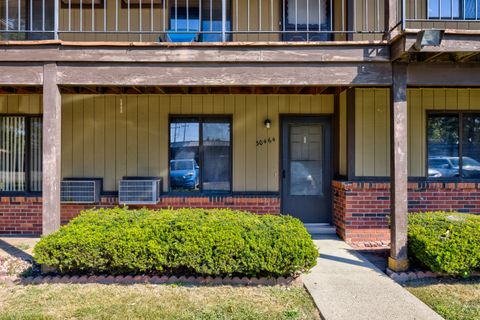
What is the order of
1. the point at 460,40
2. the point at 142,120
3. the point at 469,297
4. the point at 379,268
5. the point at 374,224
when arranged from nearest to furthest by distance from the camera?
the point at 469,297 < the point at 460,40 < the point at 379,268 < the point at 374,224 < the point at 142,120

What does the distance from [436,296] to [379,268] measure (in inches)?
37.3

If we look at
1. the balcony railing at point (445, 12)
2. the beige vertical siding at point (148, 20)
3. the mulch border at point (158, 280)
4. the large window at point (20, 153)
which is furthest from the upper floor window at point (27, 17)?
the balcony railing at point (445, 12)

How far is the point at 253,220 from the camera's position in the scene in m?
4.64

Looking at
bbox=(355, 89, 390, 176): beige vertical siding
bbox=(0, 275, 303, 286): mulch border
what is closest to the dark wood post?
bbox=(0, 275, 303, 286): mulch border

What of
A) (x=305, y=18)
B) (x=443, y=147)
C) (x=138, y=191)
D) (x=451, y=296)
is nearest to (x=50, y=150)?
(x=138, y=191)

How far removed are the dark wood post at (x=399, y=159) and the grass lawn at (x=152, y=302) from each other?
4.73ft

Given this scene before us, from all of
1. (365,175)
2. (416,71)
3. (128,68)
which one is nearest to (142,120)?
(128,68)

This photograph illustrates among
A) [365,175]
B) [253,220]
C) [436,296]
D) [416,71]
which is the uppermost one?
[416,71]

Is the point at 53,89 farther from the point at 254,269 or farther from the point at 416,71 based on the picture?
the point at 416,71

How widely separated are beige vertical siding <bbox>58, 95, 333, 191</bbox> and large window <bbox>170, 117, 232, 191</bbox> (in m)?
0.15

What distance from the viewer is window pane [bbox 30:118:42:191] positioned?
6.83 m

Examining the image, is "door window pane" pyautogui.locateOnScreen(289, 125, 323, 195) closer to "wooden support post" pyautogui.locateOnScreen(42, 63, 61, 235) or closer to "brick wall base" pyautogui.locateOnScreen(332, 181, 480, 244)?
"brick wall base" pyautogui.locateOnScreen(332, 181, 480, 244)

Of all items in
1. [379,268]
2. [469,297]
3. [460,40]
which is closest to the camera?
[469,297]

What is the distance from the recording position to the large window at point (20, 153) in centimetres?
682
